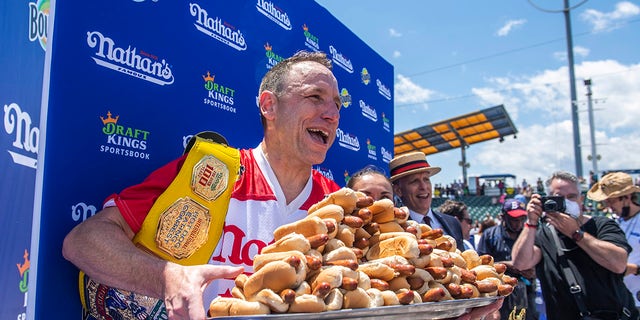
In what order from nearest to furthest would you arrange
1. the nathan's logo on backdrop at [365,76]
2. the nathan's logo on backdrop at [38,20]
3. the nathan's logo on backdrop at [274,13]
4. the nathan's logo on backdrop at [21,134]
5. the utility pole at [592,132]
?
the nathan's logo on backdrop at [21,134], the nathan's logo on backdrop at [38,20], the nathan's logo on backdrop at [274,13], the nathan's logo on backdrop at [365,76], the utility pole at [592,132]

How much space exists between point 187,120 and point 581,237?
247 cm

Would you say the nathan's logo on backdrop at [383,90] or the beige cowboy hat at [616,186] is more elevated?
the nathan's logo on backdrop at [383,90]

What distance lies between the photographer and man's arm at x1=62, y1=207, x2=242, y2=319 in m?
1.06

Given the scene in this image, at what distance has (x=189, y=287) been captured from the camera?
1.06m

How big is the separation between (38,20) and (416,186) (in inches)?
88.5

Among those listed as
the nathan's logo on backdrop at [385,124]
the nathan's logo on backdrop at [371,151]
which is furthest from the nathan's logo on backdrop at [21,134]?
the nathan's logo on backdrop at [385,124]

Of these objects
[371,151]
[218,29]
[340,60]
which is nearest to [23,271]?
[218,29]

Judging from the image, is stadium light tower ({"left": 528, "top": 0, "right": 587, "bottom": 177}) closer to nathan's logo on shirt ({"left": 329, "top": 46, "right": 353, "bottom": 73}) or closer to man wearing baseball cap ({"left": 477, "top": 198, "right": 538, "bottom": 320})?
man wearing baseball cap ({"left": 477, "top": 198, "right": 538, "bottom": 320})

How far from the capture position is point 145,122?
6.42 ft

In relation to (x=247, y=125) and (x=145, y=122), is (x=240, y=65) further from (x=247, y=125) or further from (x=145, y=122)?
(x=145, y=122)

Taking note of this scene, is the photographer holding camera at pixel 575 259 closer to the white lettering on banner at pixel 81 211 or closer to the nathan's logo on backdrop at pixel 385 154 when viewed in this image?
the nathan's logo on backdrop at pixel 385 154

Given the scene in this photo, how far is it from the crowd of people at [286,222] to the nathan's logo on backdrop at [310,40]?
0.98 m

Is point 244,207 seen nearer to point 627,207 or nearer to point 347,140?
point 347,140

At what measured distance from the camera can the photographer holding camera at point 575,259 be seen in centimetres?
292
